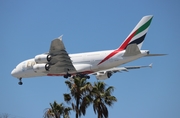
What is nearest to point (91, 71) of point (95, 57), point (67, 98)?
point (95, 57)

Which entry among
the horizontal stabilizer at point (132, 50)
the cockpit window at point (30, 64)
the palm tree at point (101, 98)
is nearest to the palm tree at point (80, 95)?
A: the palm tree at point (101, 98)

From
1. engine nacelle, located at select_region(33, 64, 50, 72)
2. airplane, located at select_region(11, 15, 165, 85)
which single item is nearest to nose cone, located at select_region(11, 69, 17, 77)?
airplane, located at select_region(11, 15, 165, 85)

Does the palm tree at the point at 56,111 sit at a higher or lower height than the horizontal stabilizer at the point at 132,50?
lower

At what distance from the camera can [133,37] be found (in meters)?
53.2

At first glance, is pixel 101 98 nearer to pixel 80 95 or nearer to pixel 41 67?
pixel 80 95

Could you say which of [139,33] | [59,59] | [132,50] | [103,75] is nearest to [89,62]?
[103,75]

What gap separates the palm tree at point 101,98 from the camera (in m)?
28.9

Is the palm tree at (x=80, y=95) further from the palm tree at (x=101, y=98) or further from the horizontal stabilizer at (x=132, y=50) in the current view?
the horizontal stabilizer at (x=132, y=50)

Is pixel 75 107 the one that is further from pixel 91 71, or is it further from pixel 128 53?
pixel 91 71

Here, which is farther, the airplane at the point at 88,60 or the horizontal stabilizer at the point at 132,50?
the airplane at the point at 88,60

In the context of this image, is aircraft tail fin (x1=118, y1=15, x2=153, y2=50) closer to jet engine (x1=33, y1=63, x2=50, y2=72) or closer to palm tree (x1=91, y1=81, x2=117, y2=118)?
jet engine (x1=33, y1=63, x2=50, y2=72)

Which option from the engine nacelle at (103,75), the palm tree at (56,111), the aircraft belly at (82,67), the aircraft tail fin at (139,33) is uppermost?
the aircraft tail fin at (139,33)

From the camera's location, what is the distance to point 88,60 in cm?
5412

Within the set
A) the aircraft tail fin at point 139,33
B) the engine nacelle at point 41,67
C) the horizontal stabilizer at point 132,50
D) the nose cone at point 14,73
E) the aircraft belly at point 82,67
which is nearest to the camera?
the horizontal stabilizer at point 132,50
